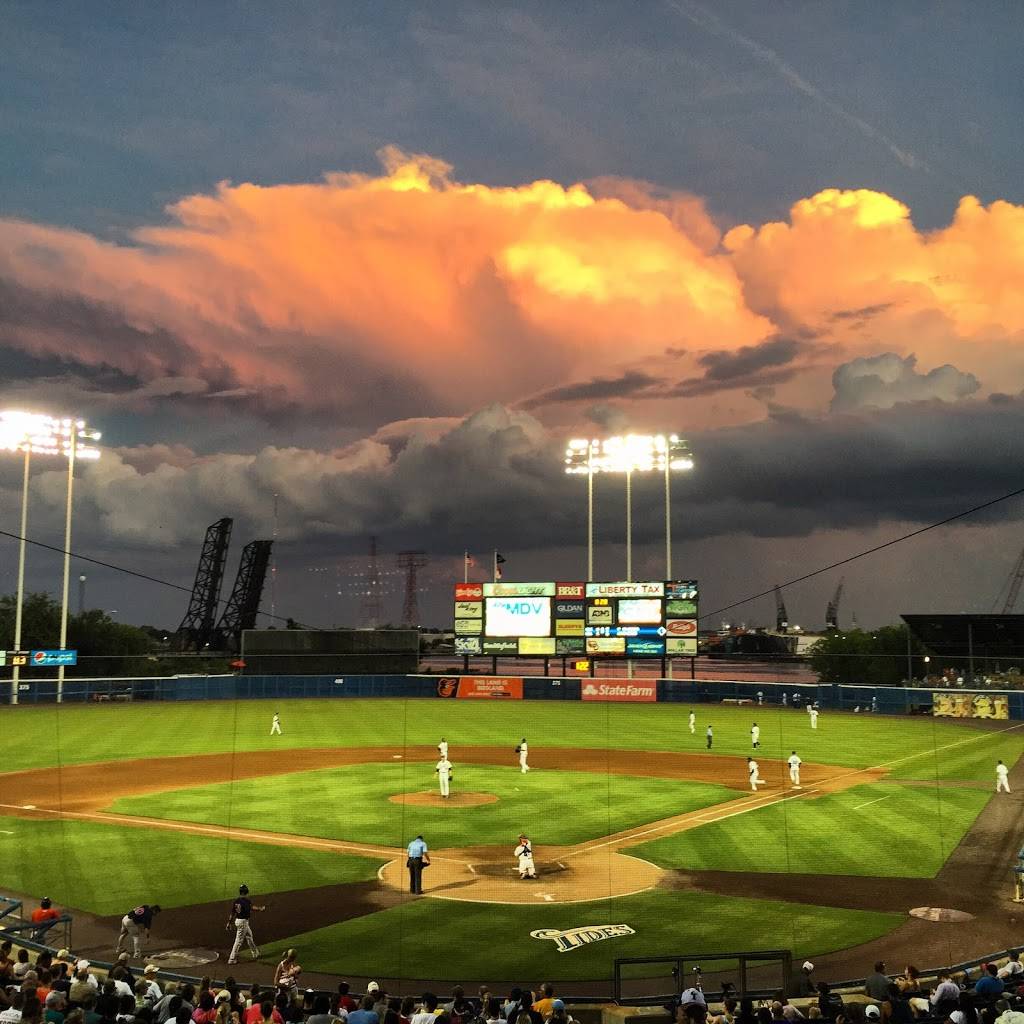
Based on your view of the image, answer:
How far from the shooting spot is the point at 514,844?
84.0 feet

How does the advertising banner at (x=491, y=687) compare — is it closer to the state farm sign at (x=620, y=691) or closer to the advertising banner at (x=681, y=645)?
the state farm sign at (x=620, y=691)

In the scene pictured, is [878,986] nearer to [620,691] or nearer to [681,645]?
[681,645]

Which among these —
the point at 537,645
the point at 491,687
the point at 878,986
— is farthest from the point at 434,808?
the point at 491,687

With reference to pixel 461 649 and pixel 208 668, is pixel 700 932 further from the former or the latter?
pixel 208 668

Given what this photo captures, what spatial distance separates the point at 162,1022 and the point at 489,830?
1758 centimetres

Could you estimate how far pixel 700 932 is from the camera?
60.2 ft

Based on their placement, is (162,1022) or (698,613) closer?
(162,1022)

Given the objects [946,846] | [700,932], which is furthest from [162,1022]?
[946,846]

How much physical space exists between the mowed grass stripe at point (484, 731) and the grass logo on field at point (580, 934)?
21.9 metres

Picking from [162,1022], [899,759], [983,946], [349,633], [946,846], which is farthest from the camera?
[349,633]

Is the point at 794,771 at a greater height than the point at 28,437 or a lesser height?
lesser

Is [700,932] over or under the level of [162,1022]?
under

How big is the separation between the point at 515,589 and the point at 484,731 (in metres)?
14.9

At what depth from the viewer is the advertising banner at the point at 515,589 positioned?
66.6m
